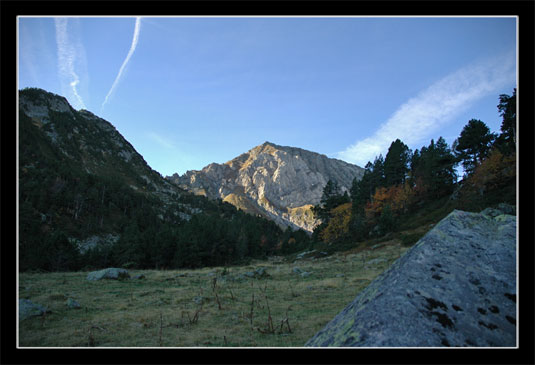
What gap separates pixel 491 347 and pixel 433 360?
79 centimetres

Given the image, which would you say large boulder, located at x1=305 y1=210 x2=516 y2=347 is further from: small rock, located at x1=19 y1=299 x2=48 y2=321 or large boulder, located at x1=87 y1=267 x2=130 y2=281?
large boulder, located at x1=87 y1=267 x2=130 y2=281

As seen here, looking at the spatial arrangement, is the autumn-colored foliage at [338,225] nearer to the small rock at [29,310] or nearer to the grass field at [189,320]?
the grass field at [189,320]

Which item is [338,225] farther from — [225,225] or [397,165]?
[225,225]

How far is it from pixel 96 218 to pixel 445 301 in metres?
119

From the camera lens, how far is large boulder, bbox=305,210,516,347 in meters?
2.76

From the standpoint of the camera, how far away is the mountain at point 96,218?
44906mm

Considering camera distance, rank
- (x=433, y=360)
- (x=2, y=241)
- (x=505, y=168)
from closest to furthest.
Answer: (x=433, y=360) < (x=2, y=241) < (x=505, y=168)

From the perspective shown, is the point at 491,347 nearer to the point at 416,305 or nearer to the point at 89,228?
the point at 416,305

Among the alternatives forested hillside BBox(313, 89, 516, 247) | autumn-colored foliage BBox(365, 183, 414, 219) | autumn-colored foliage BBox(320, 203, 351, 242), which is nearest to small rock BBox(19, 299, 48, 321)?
forested hillside BBox(313, 89, 516, 247)

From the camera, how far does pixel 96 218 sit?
9806 cm

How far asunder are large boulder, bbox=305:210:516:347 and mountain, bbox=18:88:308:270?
21.0 ft

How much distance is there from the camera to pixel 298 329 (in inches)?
310

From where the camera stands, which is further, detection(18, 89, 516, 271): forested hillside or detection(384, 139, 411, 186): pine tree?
detection(384, 139, 411, 186): pine tree

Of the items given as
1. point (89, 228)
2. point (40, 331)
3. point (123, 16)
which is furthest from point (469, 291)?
point (89, 228)
